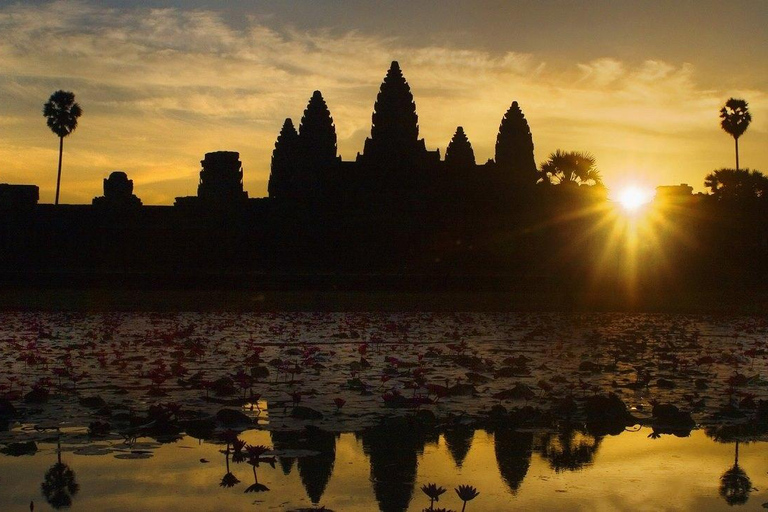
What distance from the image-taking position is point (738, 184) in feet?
144

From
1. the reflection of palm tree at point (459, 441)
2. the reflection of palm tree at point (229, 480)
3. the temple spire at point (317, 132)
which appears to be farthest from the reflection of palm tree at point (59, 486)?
the temple spire at point (317, 132)

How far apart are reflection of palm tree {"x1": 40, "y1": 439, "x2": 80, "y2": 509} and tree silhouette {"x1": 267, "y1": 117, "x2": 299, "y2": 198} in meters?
44.3

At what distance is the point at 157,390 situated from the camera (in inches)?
248

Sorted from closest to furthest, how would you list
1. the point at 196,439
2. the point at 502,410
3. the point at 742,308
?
1. the point at 196,439
2. the point at 502,410
3. the point at 742,308

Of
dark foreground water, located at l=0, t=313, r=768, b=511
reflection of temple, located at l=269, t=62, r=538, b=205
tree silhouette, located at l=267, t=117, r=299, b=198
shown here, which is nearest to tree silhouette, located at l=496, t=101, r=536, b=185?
reflection of temple, located at l=269, t=62, r=538, b=205

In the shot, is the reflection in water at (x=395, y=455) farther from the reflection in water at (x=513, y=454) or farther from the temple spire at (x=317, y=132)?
the temple spire at (x=317, y=132)

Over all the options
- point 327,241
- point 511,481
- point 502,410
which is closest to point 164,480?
point 511,481

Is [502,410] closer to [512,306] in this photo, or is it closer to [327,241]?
[512,306]

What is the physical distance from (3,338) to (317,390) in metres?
6.15

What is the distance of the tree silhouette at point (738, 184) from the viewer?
136ft

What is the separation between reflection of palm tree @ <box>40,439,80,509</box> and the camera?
3.89 meters

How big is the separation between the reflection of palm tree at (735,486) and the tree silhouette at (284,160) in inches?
1752

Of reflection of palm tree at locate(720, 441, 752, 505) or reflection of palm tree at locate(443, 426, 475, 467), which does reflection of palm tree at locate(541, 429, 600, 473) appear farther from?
reflection of palm tree at locate(720, 441, 752, 505)

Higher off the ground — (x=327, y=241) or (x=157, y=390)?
(x=327, y=241)
